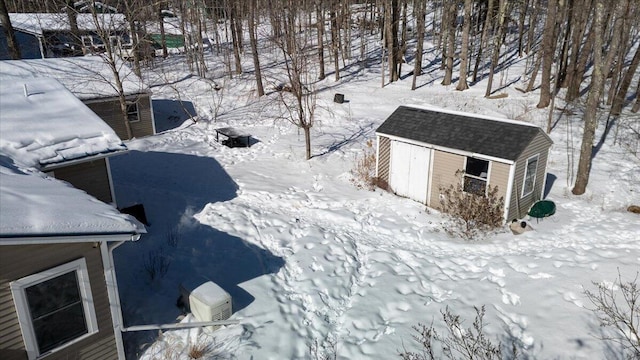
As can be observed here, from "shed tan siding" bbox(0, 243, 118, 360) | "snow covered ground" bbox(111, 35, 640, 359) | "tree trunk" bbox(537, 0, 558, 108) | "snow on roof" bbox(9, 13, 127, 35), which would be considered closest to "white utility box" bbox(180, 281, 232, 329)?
"snow covered ground" bbox(111, 35, 640, 359)

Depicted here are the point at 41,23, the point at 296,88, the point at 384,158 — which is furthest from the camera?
the point at 41,23

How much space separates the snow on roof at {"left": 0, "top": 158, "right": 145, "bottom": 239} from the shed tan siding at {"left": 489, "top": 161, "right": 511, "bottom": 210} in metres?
10.9

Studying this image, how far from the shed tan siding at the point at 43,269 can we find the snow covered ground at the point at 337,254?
0.97 metres

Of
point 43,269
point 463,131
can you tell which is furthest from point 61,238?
point 463,131

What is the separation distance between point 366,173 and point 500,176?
567 cm

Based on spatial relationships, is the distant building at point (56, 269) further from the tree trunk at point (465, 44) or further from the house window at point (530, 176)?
the tree trunk at point (465, 44)

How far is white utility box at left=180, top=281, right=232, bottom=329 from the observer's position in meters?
9.00

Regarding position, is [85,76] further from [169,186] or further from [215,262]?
[215,262]

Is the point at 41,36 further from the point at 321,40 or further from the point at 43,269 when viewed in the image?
the point at 43,269

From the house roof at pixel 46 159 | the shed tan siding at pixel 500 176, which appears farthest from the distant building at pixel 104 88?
the shed tan siding at pixel 500 176

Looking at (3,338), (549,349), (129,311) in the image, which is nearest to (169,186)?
(129,311)

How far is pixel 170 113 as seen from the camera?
26.4 m

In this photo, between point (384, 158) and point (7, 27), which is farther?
point (7, 27)

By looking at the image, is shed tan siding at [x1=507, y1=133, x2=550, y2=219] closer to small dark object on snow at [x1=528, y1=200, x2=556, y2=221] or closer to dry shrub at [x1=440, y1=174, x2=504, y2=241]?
small dark object on snow at [x1=528, y1=200, x2=556, y2=221]
